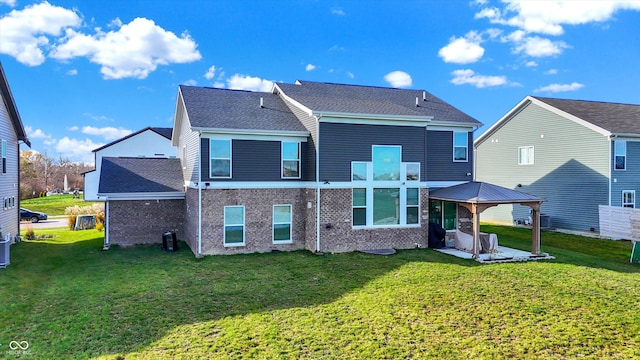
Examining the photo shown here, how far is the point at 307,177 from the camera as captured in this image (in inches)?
610

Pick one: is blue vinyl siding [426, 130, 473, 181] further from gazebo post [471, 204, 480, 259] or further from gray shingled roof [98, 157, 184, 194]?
gray shingled roof [98, 157, 184, 194]

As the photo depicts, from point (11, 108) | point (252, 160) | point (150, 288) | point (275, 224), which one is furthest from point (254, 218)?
point (11, 108)

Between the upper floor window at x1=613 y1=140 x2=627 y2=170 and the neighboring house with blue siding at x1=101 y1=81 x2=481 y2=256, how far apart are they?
12.1m

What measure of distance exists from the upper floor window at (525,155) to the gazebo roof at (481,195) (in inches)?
452

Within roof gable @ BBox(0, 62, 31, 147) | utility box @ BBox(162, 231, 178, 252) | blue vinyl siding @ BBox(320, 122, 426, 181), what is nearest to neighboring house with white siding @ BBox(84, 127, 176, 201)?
roof gable @ BBox(0, 62, 31, 147)

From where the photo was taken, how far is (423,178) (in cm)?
1596

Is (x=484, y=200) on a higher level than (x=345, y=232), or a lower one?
higher

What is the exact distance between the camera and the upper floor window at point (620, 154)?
21000 millimetres

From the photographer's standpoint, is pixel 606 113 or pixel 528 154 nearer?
pixel 606 113

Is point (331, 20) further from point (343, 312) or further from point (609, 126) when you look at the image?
point (343, 312)

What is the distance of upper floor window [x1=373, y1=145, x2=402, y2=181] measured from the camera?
15406 millimetres

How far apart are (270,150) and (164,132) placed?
2456 cm

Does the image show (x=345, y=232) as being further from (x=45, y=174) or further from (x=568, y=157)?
(x=45, y=174)

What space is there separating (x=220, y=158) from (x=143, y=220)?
5579 millimetres
